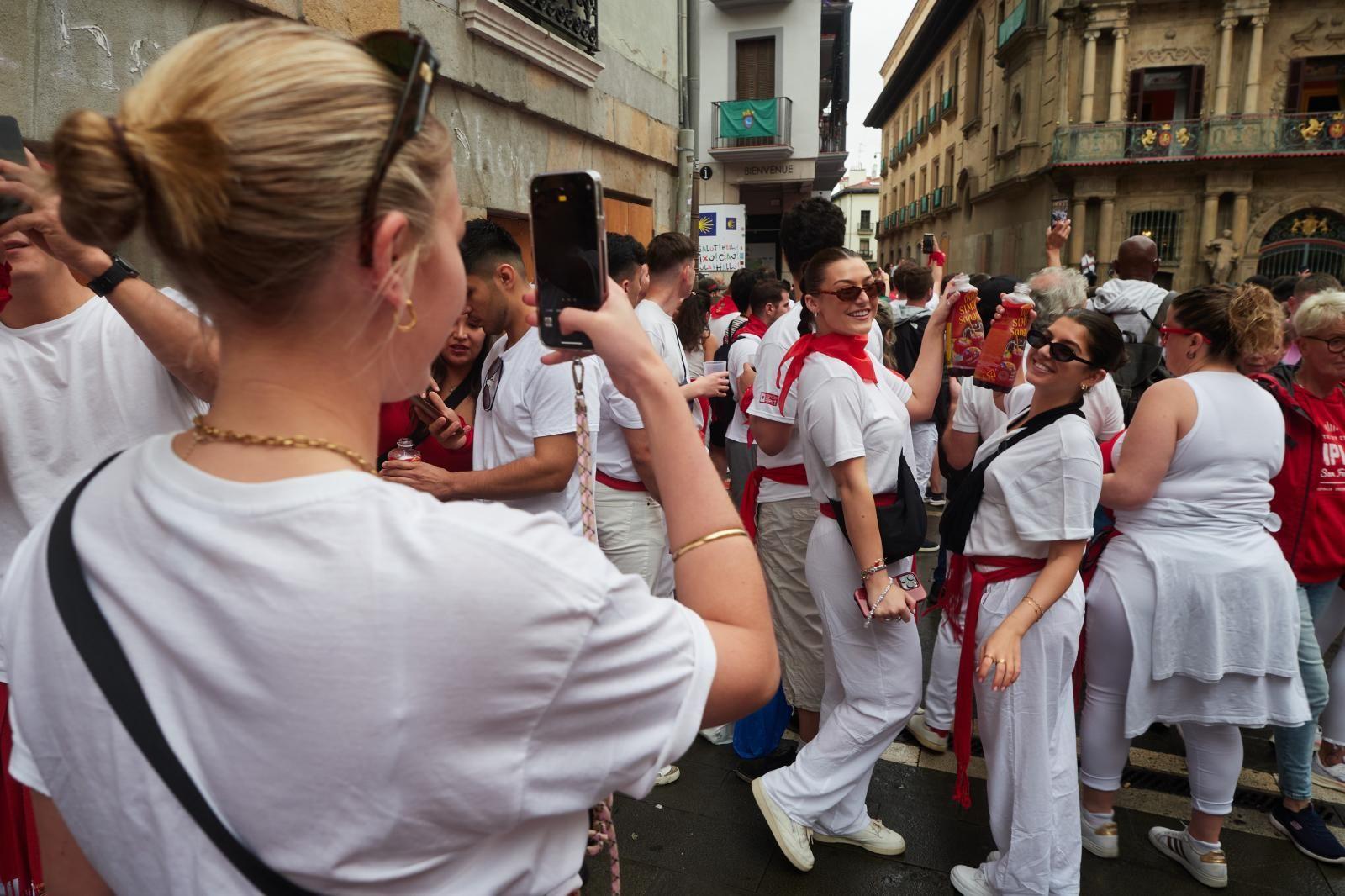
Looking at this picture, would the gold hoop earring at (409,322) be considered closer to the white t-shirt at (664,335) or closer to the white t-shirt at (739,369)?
the white t-shirt at (664,335)

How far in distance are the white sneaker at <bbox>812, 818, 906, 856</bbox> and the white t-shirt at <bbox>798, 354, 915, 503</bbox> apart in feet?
4.00

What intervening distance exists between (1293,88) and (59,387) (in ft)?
99.6

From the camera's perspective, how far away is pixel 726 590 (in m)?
0.97

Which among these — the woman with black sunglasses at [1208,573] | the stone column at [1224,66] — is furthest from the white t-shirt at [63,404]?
the stone column at [1224,66]

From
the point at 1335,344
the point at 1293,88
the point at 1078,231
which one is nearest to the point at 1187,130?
the point at 1293,88

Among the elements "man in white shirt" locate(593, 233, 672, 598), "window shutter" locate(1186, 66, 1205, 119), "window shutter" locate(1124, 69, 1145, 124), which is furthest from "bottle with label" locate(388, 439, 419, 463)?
"window shutter" locate(1186, 66, 1205, 119)

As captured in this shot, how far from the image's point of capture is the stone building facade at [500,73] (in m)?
3.51

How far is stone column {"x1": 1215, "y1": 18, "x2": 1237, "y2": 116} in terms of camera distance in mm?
23078

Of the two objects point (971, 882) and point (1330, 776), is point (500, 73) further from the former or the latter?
point (1330, 776)

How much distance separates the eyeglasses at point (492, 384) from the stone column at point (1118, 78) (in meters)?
27.0

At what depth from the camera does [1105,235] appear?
2512cm

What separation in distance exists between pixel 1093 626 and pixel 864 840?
1.16 metres

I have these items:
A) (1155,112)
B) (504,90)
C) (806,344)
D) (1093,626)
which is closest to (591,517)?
(806,344)

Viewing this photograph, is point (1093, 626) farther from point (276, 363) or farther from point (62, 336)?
point (62, 336)
